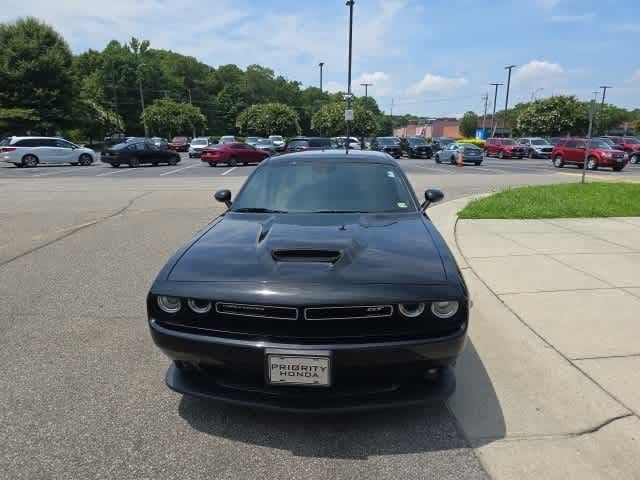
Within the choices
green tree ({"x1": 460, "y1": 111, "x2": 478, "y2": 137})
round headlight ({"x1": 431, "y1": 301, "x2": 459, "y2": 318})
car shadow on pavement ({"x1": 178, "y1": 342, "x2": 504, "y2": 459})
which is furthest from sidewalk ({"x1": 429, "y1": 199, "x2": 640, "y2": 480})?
green tree ({"x1": 460, "y1": 111, "x2": 478, "y2": 137})

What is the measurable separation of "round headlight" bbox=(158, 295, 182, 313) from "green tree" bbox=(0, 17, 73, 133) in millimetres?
45226

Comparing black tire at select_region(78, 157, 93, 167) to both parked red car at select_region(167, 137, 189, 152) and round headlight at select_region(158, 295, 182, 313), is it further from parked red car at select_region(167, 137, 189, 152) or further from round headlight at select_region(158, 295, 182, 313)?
round headlight at select_region(158, 295, 182, 313)

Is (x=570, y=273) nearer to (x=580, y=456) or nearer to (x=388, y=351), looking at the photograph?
(x=580, y=456)

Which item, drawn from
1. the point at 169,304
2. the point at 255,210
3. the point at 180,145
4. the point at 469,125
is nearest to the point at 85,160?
the point at 180,145

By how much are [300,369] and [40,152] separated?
94.7 ft

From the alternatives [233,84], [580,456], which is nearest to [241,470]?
[580,456]

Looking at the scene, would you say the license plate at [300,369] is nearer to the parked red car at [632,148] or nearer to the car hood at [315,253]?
the car hood at [315,253]

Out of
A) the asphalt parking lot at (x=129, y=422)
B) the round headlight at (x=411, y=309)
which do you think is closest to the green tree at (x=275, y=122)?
the asphalt parking lot at (x=129, y=422)

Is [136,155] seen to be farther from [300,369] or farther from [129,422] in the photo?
[300,369]

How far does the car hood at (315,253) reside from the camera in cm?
252

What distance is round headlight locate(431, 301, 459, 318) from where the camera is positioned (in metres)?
2.49

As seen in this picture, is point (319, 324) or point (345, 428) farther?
point (345, 428)

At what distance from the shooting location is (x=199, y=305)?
253 centimetres

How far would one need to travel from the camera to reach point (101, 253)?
6848 millimetres
